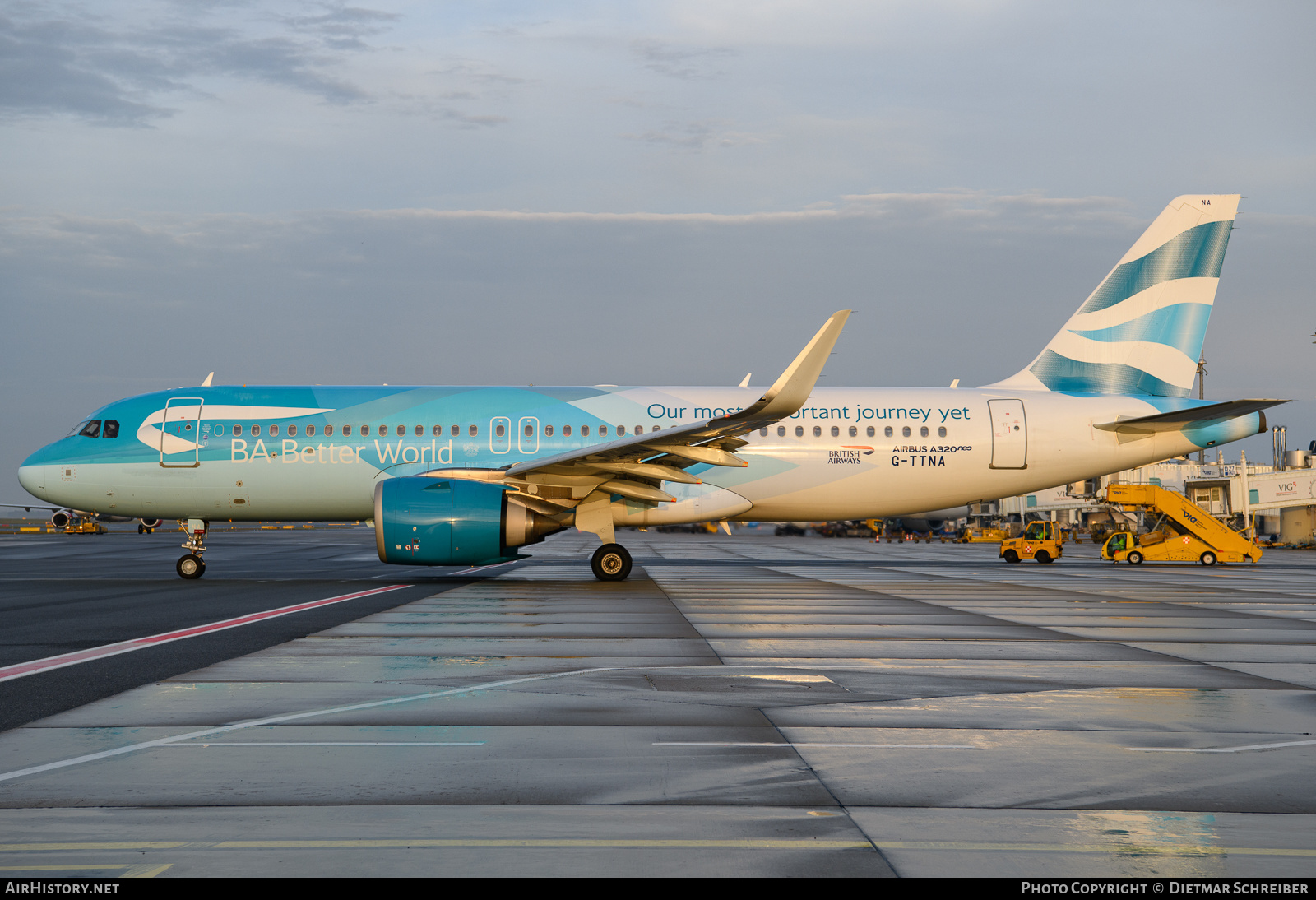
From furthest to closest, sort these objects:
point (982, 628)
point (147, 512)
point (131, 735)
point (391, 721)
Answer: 1. point (147, 512)
2. point (982, 628)
3. point (391, 721)
4. point (131, 735)

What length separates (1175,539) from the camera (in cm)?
3231

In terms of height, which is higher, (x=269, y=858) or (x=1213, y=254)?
(x=1213, y=254)

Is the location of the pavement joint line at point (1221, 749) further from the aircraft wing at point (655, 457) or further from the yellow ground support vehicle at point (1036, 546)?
the yellow ground support vehicle at point (1036, 546)

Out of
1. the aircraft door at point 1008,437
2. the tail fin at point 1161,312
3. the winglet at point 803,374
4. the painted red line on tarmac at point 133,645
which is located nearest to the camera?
the painted red line on tarmac at point 133,645

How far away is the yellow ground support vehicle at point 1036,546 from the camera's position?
33000mm

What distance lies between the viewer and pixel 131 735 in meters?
5.99

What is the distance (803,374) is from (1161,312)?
1233 cm

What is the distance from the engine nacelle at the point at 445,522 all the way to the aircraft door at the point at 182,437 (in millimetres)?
5230

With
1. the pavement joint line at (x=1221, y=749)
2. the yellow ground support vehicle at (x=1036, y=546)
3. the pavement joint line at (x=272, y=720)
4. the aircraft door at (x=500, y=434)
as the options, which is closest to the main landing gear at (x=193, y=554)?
→ the aircraft door at (x=500, y=434)

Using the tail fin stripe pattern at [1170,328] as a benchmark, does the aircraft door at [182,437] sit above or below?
below

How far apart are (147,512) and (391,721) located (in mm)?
17471

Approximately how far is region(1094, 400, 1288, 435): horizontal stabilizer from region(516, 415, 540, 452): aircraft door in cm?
1278
